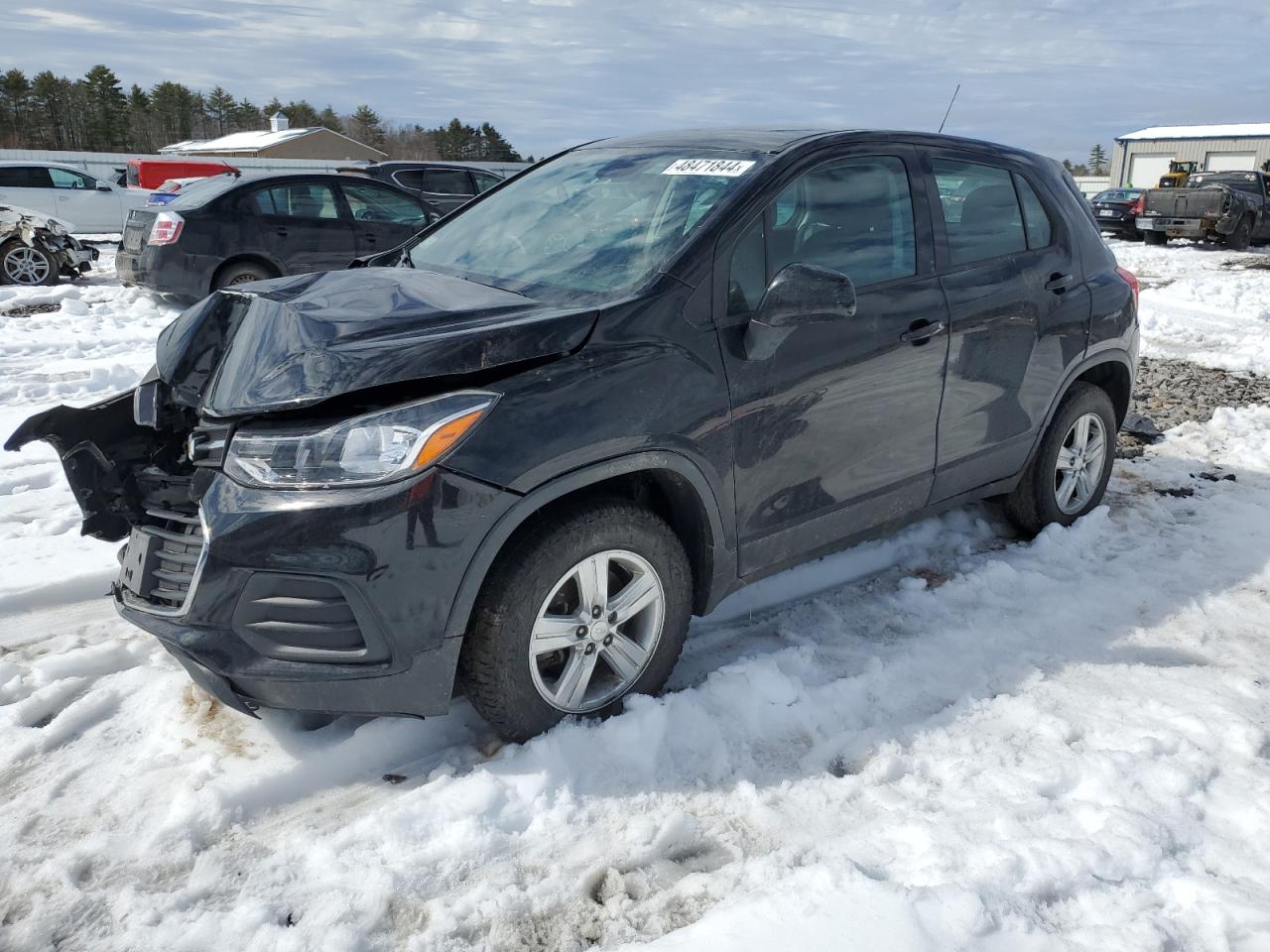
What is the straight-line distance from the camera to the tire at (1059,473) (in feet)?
14.9

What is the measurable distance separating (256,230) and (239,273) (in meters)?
0.48

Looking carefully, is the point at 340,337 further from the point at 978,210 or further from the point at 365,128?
the point at 365,128

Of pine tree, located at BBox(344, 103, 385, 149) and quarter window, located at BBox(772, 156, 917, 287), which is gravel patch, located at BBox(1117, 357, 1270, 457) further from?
pine tree, located at BBox(344, 103, 385, 149)

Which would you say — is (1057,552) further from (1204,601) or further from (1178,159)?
(1178,159)

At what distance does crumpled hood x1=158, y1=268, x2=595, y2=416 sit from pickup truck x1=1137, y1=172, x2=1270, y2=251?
21.2 m

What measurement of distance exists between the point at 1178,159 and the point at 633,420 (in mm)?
64758

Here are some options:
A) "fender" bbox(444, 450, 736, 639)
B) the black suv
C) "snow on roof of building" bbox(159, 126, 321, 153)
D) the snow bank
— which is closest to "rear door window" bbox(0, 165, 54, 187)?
the black suv

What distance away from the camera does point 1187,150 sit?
5631cm

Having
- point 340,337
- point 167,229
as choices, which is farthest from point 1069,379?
point 167,229

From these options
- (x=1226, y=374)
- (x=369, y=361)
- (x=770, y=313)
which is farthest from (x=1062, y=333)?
(x=1226, y=374)

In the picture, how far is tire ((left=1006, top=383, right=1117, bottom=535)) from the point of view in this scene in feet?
14.9

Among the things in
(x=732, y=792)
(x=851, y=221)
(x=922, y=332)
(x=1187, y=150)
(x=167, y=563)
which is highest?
(x=1187, y=150)

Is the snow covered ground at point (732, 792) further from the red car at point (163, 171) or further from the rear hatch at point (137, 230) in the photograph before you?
the red car at point (163, 171)

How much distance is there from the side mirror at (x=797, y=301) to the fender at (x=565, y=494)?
48cm
